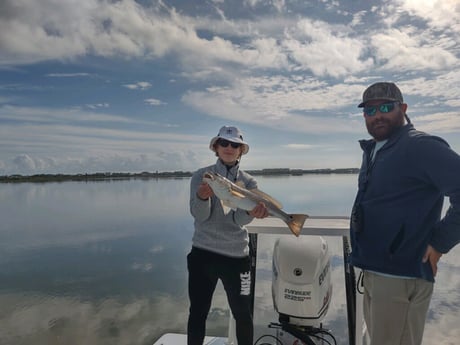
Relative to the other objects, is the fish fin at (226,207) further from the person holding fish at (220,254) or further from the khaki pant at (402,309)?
the khaki pant at (402,309)

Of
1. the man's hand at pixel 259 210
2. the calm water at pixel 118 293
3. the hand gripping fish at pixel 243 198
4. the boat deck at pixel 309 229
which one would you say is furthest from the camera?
the calm water at pixel 118 293

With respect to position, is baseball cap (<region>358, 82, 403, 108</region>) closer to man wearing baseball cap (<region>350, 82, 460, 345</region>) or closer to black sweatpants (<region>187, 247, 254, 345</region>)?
man wearing baseball cap (<region>350, 82, 460, 345</region>)

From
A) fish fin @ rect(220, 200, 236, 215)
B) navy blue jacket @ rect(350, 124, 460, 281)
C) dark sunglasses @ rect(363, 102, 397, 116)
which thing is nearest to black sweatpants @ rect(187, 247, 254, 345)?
fish fin @ rect(220, 200, 236, 215)

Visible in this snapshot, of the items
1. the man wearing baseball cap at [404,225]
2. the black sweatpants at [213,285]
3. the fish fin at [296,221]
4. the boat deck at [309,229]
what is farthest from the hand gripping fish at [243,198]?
the man wearing baseball cap at [404,225]

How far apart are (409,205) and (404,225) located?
14cm

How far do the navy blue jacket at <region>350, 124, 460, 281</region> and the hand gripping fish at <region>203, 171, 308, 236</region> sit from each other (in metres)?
0.73

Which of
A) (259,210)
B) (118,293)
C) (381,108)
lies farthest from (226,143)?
(118,293)

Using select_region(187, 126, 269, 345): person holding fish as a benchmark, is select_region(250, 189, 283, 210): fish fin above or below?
above

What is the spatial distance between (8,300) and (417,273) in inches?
340

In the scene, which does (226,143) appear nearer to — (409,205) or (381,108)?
(381,108)

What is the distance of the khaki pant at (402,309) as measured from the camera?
2.32m

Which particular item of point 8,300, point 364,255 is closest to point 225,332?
point 364,255

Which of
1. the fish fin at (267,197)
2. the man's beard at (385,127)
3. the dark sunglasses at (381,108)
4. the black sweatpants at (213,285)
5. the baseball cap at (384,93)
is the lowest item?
the black sweatpants at (213,285)

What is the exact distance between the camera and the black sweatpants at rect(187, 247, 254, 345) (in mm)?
3184
